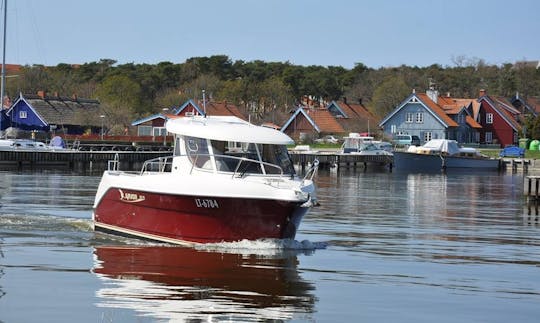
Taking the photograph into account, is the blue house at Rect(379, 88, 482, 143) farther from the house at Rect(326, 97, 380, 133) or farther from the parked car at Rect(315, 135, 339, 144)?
the parked car at Rect(315, 135, 339, 144)

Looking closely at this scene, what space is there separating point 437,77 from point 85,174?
9970 cm

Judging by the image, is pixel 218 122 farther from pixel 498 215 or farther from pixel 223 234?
pixel 498 215

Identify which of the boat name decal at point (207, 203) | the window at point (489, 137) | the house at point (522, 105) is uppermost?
the house at point (522, 105)

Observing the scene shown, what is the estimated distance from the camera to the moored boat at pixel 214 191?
22.0 metres

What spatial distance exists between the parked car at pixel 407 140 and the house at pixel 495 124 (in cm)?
1460

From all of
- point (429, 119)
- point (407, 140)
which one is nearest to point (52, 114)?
point (407, 140)

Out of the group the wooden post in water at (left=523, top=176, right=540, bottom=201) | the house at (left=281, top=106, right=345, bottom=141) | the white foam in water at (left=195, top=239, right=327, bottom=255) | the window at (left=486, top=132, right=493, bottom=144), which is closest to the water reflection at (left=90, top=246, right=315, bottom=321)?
the white foam in water at (left=195, top=239, right=327, bottom=255)

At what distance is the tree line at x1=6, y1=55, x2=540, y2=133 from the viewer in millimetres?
133250

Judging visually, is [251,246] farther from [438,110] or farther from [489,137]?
[489,137]

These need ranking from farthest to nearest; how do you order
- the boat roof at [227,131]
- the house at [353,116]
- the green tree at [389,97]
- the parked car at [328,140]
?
the green tree at [389,97], the house at [353,116], the parked car at [328,140], the boat roof at [227,131]

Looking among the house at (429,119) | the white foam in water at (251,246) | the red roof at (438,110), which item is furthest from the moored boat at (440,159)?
the white foam in water at (251,246)

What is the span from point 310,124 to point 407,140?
12.3 metres

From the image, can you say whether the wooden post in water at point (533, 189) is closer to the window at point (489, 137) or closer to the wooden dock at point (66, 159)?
the wooden dock at point (66, 159)

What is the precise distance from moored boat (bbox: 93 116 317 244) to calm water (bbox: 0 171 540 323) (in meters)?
0.46
